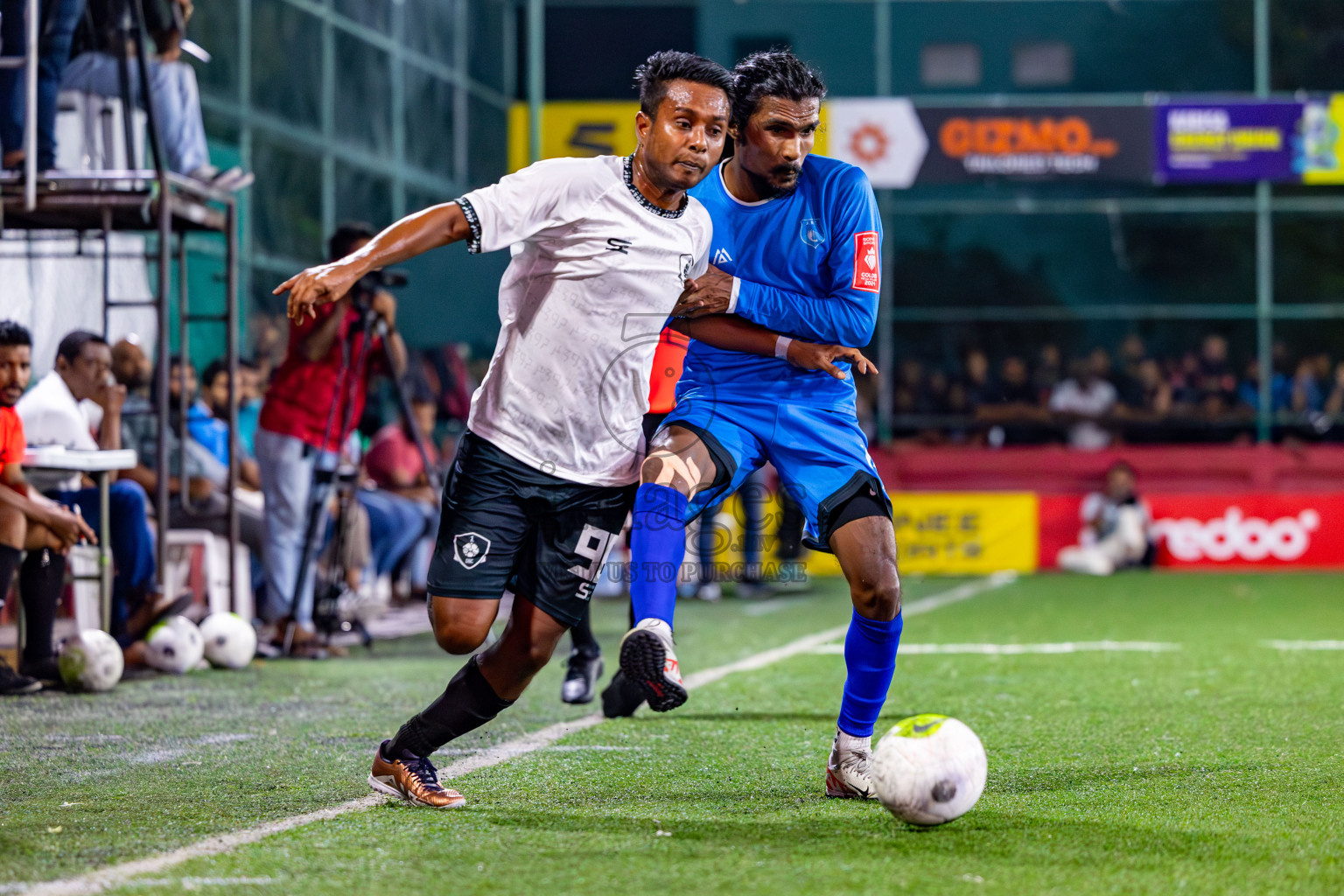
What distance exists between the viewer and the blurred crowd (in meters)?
19.5

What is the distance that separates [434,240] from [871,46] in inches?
814

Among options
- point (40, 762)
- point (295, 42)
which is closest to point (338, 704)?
point (40, 762)

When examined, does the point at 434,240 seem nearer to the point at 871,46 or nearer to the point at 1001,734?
the point at 1001,734

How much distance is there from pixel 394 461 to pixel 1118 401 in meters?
10.9

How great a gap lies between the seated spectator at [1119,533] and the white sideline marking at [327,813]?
8.14 meters

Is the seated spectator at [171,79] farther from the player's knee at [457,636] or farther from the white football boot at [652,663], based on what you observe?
the white football boot at [652,663]

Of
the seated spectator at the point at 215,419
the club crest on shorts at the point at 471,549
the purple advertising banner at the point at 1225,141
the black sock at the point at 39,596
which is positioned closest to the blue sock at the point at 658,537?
the club crest on shorts at the point at 471,549

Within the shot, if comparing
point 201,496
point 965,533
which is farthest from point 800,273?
point 965,533

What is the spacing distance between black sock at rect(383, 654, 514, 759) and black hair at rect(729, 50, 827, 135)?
171 cm

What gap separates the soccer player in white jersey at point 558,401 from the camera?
4.16 metres

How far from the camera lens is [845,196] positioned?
461 cm

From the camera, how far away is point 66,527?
23.3ft

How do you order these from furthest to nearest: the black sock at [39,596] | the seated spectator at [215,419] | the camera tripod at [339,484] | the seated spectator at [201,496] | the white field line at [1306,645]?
the seated spectator at [215,419]
the seated spectator at [201,496]
the white field line at [1306,645]
the camera tripod at [339,484]
the black sock at [39,596]

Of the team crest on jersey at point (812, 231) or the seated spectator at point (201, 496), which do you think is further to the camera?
the seated spectator at point (201, 496)
